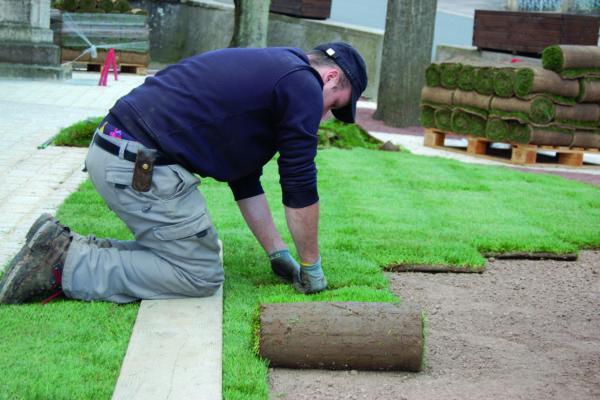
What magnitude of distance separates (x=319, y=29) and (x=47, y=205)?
13.0 metres

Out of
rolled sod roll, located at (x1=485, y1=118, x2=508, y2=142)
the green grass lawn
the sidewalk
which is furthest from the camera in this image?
rolled sod roll, located at (x1=485, y1=118, x2=508, y2=142)

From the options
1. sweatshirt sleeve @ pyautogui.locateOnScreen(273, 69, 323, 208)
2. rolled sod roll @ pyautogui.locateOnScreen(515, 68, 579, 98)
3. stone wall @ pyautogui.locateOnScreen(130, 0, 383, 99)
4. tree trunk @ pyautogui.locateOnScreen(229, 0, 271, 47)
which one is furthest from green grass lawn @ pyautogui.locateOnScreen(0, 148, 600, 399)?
stone wall @ pyautogui.locateOnScreen(130, 0, 383, 99)

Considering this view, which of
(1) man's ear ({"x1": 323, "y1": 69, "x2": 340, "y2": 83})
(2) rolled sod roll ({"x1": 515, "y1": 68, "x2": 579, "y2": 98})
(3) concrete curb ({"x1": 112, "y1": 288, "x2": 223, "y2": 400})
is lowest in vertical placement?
(3) concrete curb ({"x1": 112, "y1": 288, "x2": 223, "y2": 400})

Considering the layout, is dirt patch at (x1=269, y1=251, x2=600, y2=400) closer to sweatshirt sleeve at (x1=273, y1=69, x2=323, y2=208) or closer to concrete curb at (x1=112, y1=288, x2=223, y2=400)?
concrete curb at (x1=112, y1=288, x2=223, y2=400)

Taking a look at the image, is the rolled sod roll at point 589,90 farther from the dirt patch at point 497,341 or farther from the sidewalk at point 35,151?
the sidewalk at point 35,151

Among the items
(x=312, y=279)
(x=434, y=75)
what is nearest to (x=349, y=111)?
(x=312, y=279)

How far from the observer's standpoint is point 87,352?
257cm

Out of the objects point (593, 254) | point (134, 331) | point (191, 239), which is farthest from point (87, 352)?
point (593, 254)

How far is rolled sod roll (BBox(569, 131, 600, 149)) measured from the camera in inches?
326

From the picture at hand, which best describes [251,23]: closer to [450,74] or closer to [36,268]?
[450,74]

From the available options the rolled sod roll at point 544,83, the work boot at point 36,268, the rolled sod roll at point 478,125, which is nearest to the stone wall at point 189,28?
the rolled sod roll at point 478,125

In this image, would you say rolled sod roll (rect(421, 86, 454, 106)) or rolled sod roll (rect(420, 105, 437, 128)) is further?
rolled sod roll (rect(420, 105, 437, 128))

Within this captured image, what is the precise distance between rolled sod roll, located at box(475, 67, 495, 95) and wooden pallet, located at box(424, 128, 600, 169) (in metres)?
0.67

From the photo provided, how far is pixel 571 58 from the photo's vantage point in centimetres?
790
